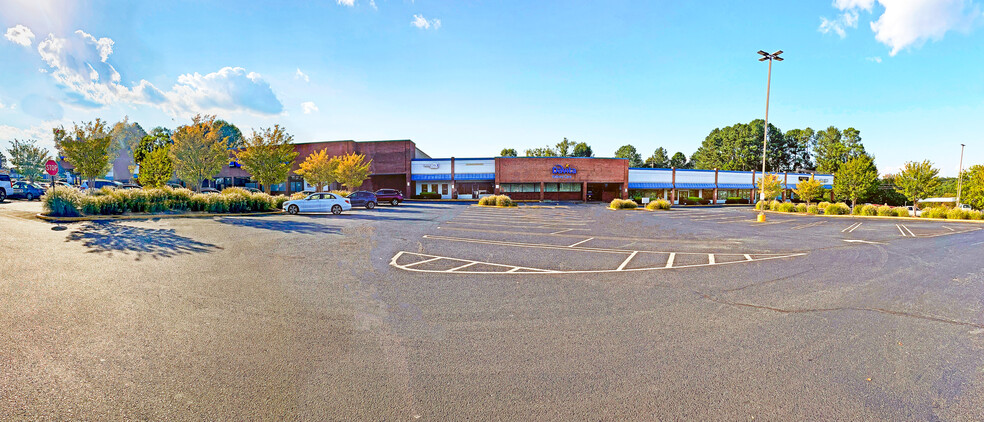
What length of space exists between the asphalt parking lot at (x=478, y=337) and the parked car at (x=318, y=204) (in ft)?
43.0

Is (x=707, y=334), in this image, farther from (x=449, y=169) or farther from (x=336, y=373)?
(x=449, y=169)

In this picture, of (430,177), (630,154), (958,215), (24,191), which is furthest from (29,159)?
(630,154)

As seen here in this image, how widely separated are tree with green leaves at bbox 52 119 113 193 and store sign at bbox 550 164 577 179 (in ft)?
141

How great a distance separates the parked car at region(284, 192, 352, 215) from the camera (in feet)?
75.5

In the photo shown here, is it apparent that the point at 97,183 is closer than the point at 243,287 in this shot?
No

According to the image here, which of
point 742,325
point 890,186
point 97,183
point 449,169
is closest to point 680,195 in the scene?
point 449,169

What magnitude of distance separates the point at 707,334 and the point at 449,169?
48.0 meters

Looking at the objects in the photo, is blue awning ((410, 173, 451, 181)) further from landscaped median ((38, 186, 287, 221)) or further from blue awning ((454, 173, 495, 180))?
landscaped median ((38, 186, 287, 221))

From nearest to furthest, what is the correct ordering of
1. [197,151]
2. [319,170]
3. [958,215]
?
[958,215] → [197,151] → [319,170]

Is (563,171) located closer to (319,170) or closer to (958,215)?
(319,170)

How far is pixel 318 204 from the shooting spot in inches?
928

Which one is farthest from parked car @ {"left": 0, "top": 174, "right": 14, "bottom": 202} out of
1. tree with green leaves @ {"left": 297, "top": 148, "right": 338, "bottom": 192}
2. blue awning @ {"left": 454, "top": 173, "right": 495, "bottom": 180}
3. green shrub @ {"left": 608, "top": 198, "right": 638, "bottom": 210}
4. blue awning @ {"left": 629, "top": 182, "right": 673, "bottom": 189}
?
blue awning @ {"left": 629, "top": 182, "right": 673, "bottom": 189}

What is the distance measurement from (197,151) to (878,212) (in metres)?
53.9

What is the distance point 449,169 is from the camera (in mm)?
51469
